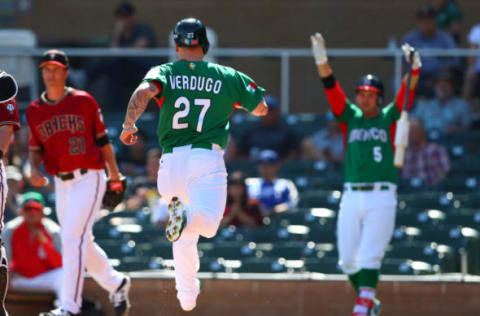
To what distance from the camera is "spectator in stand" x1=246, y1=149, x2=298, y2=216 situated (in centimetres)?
1066

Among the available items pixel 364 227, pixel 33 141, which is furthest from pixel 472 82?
Answer: pixel 33 141

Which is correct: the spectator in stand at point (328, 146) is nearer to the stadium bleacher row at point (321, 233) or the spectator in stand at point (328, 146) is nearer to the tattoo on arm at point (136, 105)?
the stadium bleacher row at point (321, 233)

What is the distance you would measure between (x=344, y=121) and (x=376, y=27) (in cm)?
627

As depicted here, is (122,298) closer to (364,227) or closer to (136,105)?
(364,227)

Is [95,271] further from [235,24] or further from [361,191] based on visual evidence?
[235,24]

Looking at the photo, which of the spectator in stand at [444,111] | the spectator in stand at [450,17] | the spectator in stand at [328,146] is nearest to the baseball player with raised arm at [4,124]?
the spectator in stand at [328,146]

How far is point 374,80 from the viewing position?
8.45 m

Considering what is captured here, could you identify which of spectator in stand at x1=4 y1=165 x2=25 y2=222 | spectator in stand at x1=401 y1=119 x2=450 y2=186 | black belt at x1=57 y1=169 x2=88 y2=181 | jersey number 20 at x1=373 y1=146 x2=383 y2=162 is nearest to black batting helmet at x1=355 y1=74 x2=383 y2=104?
jersey number 20 at x1=373 y1=146 x2=383 y2=162

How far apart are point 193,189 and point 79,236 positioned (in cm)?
128

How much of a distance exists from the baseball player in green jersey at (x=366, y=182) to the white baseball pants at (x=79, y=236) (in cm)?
176

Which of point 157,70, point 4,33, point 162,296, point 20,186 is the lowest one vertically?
point 162,296

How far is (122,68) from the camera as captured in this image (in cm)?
1191

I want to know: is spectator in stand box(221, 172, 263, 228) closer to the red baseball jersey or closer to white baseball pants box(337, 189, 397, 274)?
white baseball pants box(337, 189, 397, 274)

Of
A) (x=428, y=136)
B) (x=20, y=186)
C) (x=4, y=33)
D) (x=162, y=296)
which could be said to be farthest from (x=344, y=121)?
(x=4, y=33)
